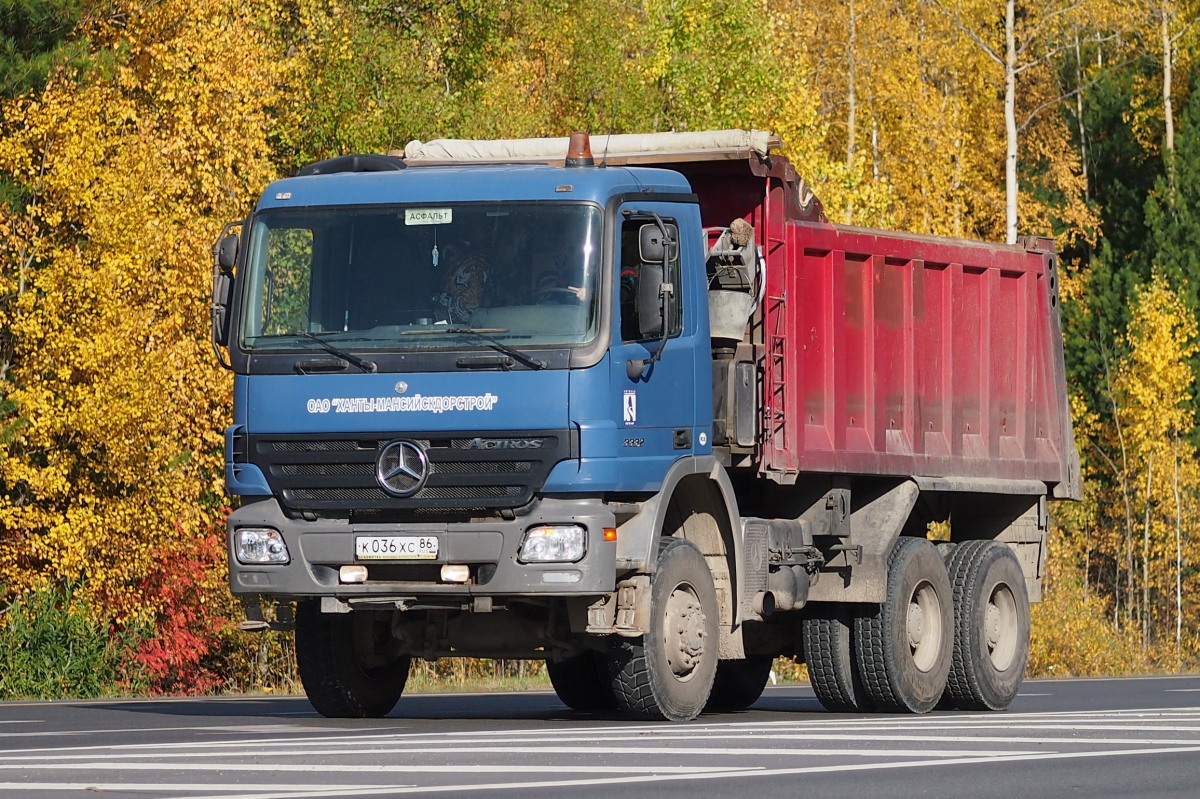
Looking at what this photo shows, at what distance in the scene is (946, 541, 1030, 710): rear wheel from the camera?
663 inches

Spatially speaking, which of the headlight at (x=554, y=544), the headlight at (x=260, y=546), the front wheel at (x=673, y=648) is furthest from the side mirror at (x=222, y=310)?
the front wheel at (x=673, y=648)

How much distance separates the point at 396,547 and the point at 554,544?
3.02 ft

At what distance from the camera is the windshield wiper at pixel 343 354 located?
13.2 m

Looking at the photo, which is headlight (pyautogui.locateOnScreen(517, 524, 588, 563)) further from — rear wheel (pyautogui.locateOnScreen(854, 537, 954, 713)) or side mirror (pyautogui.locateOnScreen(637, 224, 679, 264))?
rear wheel (pyautogui.locateOnScreen(854, 537, 954, 713))

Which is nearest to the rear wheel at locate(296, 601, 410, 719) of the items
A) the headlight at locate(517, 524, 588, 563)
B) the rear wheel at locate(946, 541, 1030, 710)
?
the headlight at locate(517, 524, 588, 563)

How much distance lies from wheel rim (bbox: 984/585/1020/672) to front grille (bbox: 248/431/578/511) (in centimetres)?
543

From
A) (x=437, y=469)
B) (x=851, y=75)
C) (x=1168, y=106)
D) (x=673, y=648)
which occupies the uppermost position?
(x=851, y=75)

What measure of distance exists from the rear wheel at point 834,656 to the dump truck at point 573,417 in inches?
0.8

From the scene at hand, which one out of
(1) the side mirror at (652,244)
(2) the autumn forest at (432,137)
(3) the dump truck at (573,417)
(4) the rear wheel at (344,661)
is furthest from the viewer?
(2) the autumn forest at (432,137)

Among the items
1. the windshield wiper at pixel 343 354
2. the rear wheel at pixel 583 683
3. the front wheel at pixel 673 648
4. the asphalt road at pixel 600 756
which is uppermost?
the windshield wiper at pixel 343 354

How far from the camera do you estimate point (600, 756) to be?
10.8 m

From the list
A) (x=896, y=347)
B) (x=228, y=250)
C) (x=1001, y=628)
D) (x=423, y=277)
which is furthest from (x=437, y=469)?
(x=1001, y=628)

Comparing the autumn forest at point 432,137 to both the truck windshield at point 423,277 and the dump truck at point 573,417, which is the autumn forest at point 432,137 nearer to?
the dump truck at point 573,417

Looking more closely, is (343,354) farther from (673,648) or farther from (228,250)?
(673,648)
